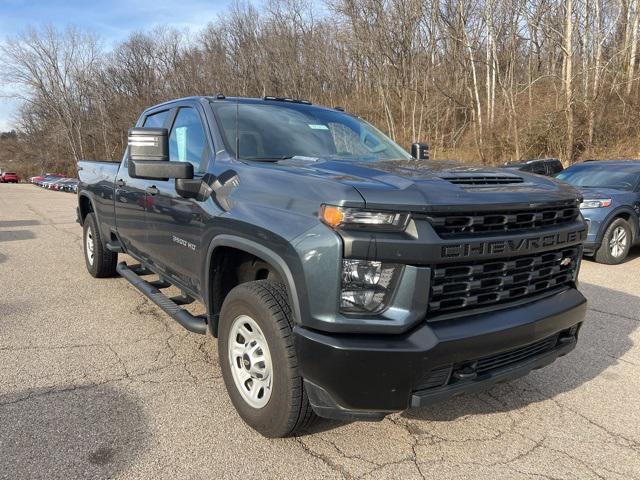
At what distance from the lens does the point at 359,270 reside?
2.12m

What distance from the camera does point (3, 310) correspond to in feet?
16.1

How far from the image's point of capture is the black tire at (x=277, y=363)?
7.86 feet

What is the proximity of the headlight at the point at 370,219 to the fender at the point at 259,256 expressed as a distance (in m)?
0.39

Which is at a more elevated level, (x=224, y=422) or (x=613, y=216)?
(x=613, y=216)

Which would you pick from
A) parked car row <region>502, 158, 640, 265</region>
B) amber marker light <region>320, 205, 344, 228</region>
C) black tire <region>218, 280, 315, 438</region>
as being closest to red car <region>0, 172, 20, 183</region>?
parked car row <region>502, 158, 640, 265</region>

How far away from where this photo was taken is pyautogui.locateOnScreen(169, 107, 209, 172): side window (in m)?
3.46

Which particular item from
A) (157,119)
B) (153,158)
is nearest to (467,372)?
(153,158)

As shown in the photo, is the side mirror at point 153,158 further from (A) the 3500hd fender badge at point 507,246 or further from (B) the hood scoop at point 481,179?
(A) the 3500hd fender badge at point 507,246

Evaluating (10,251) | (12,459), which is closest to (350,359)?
(12,459)

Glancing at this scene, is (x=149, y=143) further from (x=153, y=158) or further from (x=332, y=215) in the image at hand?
(x=332, y=215)

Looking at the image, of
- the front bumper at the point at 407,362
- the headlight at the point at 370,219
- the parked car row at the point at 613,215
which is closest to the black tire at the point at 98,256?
the front bumper at the point at 407,362

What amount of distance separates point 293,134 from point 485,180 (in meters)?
1.52

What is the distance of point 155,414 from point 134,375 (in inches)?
25.0

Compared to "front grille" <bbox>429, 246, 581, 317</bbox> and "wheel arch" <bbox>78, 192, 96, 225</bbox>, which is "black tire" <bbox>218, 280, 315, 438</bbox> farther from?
"wheel arch" <bbox>78, 192, 96, 225</bbox>
